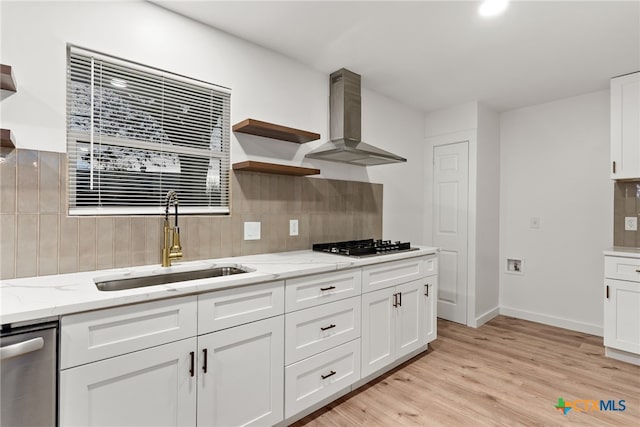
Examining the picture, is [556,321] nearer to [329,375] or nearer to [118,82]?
[329,375]

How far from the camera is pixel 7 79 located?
1326mm

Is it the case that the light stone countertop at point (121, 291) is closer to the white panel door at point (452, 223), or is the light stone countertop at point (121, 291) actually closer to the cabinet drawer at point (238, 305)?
the cabinet drawer at point (238, 305)

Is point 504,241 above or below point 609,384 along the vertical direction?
above

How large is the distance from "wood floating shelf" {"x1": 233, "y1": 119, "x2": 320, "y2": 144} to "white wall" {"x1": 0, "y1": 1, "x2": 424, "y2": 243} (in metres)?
0.07

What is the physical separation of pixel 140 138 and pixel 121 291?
101cm

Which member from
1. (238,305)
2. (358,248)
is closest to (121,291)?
(238,305)

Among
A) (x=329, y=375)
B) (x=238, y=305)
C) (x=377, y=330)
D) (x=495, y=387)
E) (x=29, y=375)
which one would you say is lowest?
(x=495, y=387)

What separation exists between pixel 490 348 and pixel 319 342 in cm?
191

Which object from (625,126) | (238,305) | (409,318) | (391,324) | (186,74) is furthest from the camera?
(625,126)

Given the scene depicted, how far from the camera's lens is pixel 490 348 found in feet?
9.73

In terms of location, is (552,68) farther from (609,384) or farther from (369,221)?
(609,384)

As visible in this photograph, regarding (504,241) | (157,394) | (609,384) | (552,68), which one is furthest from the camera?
(504,241)

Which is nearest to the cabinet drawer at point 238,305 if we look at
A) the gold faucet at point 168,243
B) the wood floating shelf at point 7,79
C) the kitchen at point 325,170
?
the gold faucet at point 168,243

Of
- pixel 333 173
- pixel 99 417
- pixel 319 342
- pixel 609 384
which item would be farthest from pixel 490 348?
pixel 99 417
